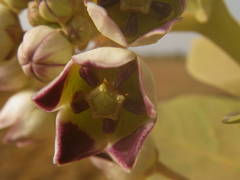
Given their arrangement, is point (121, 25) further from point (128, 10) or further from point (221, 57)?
point (221, 57)

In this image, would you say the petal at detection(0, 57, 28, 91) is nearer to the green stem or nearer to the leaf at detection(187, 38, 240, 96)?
the green stem

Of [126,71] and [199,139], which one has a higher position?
[126,71]

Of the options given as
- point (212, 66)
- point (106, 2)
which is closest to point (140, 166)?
point (106, 2)

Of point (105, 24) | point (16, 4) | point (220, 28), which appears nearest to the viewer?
point (105, 24)

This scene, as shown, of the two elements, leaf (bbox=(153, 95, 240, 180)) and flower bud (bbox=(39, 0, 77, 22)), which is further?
leaf (bbox=(153, 95, 240, 180))

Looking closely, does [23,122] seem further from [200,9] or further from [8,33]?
[200,9]

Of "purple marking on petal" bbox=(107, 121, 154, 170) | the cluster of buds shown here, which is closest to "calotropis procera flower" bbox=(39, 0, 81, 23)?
the cluster of buds

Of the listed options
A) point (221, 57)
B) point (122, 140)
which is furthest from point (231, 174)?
point (122, 140)
